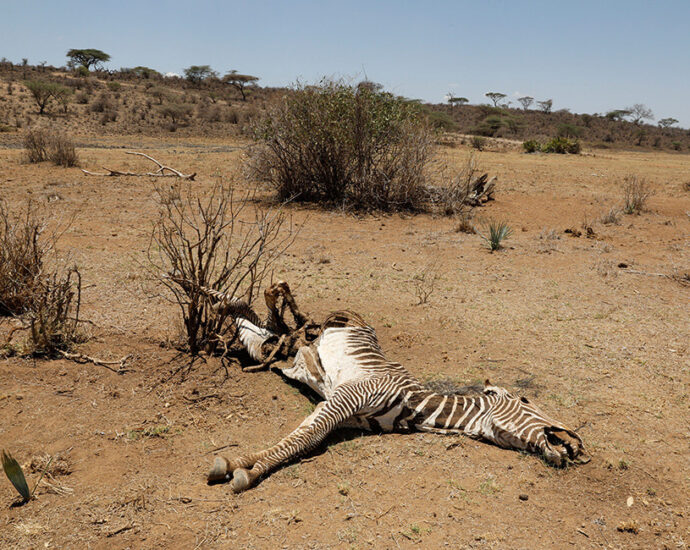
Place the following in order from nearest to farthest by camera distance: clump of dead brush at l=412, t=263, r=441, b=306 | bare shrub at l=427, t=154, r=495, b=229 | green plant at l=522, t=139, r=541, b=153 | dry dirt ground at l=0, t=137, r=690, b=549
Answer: dry dirt ground at l=0, t=137, r=690, b=549
clump of dead brush at l=412, t=263, r=441, b=306
bare shrub at l=427, t=154, r=495, b=229
green plant at l=522, t=139, r=541, b=153

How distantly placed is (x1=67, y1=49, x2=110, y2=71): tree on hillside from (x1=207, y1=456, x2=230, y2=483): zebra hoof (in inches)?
2384

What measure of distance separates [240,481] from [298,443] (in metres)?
0.49

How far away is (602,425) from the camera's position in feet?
14.3

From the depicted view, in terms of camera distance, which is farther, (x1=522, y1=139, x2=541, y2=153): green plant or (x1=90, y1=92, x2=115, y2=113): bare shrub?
(x1=90, y1=92, x2=115, y2=113): bare shrub

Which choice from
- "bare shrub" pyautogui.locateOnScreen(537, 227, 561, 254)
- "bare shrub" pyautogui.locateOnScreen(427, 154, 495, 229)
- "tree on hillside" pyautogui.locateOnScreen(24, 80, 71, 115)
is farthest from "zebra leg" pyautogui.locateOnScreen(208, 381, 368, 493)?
"tree on hillside" pyautogui.locateOnScreen(24, 80, 71, 115)

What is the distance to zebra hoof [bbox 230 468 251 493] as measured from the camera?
11.5ft

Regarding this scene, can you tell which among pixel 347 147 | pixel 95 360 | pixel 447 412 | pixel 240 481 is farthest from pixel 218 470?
pixel 347 147

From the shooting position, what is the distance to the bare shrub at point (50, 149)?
16234 millimetres

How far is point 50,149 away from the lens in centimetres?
1645

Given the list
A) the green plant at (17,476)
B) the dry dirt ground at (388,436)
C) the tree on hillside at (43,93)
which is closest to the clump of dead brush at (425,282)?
the dry dirt ground at (388,436)

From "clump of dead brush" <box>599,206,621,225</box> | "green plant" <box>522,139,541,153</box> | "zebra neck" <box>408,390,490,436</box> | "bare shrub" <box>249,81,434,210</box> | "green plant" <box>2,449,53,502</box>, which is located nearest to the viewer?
"green plant" <box>2,449,53,502</box>

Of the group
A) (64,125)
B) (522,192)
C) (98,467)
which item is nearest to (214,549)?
(98,467)

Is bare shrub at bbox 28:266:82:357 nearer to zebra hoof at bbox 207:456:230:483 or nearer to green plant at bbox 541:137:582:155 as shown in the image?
zebra hoof at bbox 207:456:230:483

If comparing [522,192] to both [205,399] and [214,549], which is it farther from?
[214,549]
